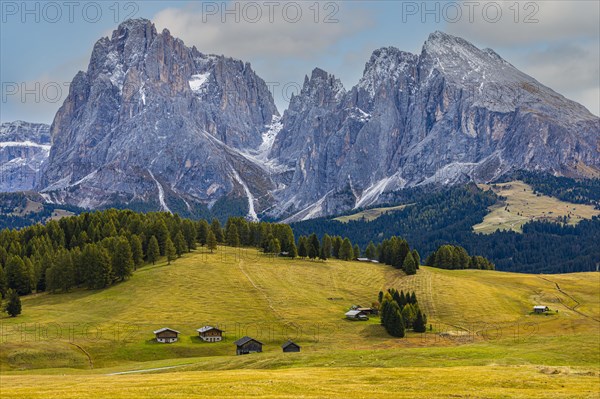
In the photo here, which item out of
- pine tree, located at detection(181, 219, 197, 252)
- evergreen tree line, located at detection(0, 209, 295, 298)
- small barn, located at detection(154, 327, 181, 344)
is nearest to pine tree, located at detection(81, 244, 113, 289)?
evergreen tree line, located at detection(0, 209, 295, 298)

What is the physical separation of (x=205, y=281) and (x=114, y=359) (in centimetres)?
5235

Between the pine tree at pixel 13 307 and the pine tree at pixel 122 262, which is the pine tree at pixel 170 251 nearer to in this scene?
the pine tree at pixel 122 262

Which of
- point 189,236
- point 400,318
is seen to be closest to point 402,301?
point 400,318

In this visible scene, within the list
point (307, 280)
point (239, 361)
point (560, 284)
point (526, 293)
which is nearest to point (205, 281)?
point (307, 280)

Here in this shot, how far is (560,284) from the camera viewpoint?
181500 mm

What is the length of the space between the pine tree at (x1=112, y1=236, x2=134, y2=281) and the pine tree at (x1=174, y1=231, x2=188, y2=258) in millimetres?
26569

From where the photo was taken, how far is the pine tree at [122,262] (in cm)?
16038

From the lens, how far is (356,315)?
138 metres

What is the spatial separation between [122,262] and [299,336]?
58604mm

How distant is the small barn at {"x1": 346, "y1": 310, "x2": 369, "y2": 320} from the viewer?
138m

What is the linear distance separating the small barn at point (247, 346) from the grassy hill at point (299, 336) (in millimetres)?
3156

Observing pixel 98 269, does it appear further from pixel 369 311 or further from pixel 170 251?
pixel 369 311

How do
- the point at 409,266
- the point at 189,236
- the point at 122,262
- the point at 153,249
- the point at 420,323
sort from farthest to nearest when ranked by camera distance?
the point at 189,236 → the point at 409,266 → the point at 153,249 → the point at 122,262 → the point at 420,323

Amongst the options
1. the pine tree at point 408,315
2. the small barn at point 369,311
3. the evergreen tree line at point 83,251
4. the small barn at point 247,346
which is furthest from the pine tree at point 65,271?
the pine tree at point 408,315
